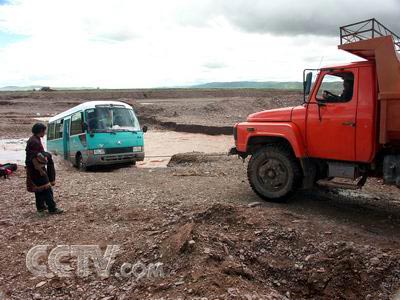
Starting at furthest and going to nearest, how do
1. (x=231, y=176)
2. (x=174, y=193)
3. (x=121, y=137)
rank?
(x=121, y=137) < (x=231, y=176) < (x=174, y=193)

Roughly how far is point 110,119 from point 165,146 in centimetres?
988

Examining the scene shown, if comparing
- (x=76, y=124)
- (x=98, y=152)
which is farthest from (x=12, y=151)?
(x=98, y=152)

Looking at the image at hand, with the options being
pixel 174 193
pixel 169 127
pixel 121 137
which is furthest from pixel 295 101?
pixel 174 193

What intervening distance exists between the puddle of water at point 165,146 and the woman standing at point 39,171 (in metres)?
9.98

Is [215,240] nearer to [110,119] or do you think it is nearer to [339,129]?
[339,129]

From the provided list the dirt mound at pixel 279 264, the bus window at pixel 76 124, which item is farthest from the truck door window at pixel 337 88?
the bus window at pixel 76 124

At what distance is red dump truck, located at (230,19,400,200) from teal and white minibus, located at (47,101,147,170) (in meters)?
7.21

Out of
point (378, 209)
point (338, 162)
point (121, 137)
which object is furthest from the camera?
point (121, 137)

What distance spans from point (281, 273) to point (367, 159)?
2465 millimetres

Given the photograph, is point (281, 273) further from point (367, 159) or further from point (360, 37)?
point (360, 37)

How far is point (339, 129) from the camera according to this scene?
6.88 meters

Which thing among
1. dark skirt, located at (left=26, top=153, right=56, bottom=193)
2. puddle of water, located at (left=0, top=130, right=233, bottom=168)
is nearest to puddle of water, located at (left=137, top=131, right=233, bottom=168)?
Answer: puddle of water, located at (left=0, top=130, right=233, bottom=168)

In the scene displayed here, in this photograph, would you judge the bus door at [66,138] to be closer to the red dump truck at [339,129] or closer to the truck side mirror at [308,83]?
the red dump truck at [339,129]

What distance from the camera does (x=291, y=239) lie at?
5.89 m
